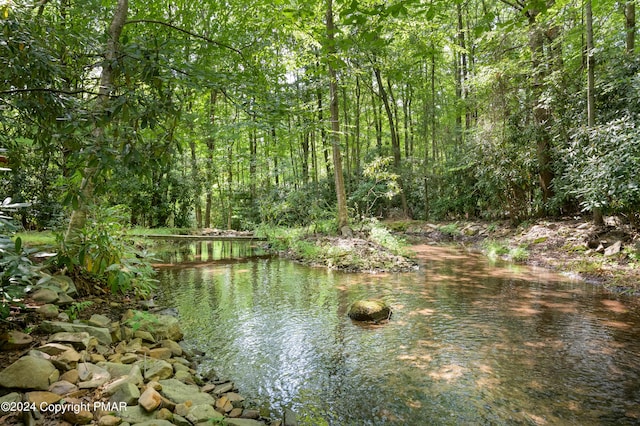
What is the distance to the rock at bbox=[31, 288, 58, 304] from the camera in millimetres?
3850

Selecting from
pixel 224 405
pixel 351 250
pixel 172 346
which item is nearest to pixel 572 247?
pixel 351 250

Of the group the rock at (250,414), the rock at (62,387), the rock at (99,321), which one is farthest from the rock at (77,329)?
the rock at (250,414)

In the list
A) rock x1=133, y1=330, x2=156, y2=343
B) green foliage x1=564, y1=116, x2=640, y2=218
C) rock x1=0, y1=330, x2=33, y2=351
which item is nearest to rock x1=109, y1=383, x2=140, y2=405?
rock x1=0, y1=330, x2=33, y2=351

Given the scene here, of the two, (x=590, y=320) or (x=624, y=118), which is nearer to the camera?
(x=590, y=320)

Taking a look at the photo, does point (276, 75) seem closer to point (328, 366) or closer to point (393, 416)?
point (328, 366)

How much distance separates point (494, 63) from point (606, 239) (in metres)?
7.31

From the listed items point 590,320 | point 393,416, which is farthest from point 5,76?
point 590,320

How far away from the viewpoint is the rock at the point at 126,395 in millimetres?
2635

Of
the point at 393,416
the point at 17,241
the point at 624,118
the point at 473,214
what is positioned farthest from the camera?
the point at 473,214

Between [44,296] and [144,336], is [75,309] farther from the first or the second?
[144,336]

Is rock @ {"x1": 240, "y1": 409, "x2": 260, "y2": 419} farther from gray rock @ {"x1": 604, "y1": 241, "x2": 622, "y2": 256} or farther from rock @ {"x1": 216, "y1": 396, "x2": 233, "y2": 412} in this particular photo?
gray rock @ {"x1": 604, "y1": 241, "x2": 622, "y2": 256}

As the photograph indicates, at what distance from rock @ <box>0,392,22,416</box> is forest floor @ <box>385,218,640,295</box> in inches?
345

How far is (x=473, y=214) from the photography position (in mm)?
17656

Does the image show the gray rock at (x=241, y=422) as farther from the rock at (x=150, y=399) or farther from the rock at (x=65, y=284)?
the rock at (x=65, y=284)
